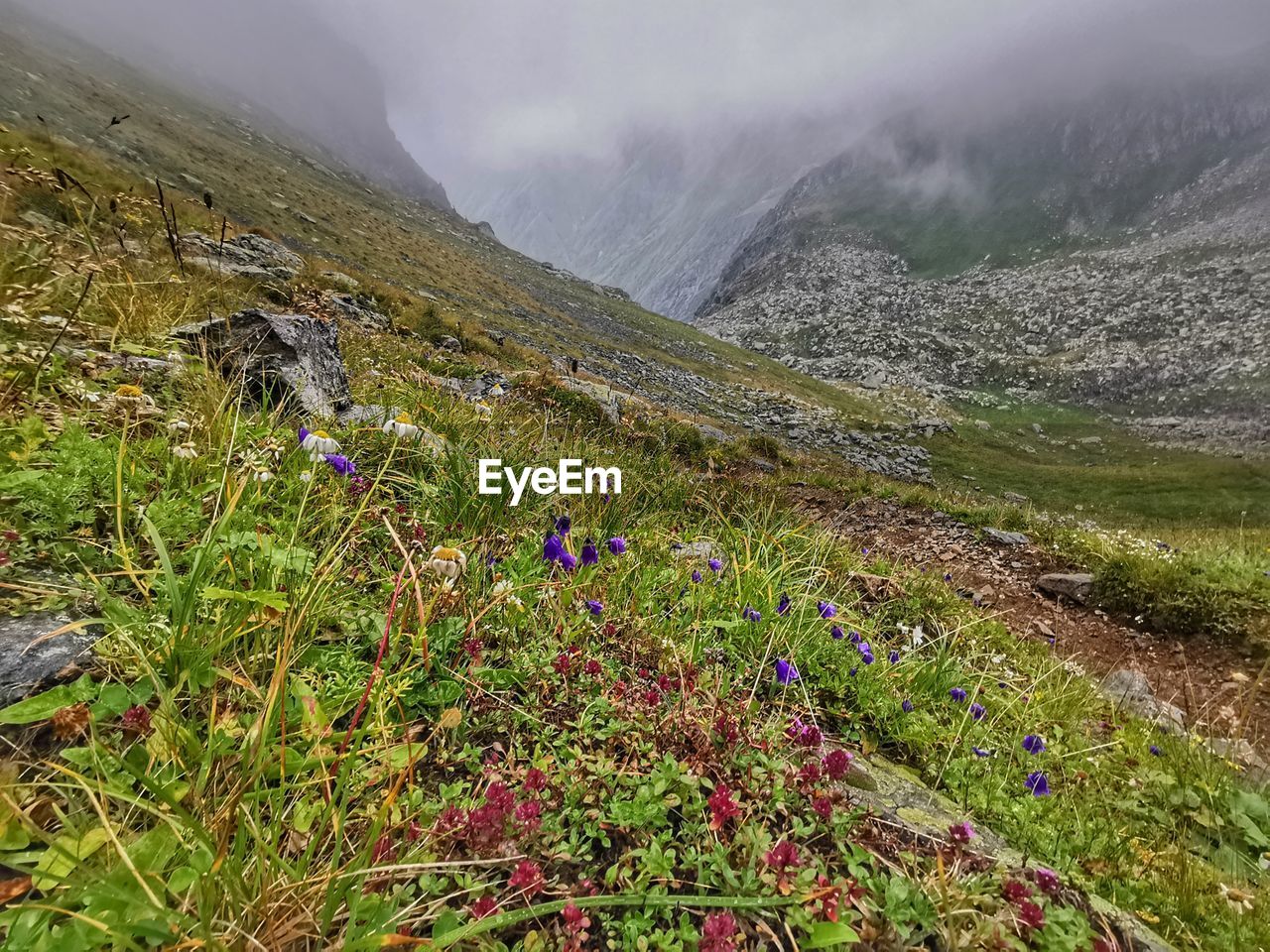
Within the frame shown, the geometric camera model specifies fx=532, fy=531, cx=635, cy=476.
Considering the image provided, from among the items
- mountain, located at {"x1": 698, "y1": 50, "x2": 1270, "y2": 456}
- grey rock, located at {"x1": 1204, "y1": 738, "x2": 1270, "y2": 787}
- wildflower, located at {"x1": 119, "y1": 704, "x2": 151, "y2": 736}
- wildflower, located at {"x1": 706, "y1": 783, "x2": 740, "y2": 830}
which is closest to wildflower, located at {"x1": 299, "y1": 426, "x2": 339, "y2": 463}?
wildflower, located at {"x1": 119, "y1": 704, "x2": 151, "y2": 736}

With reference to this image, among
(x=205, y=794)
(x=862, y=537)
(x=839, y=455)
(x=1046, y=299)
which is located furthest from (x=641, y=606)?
(x=1046, y=299)

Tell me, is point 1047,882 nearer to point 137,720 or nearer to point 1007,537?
point 137,720

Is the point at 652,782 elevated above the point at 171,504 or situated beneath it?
situated beneath

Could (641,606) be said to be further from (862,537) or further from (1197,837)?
(862,537)

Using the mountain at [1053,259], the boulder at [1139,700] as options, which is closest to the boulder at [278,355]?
the boulder at [1139,700]

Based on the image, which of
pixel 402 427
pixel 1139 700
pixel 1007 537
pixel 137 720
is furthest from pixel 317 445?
pixel 1007 537

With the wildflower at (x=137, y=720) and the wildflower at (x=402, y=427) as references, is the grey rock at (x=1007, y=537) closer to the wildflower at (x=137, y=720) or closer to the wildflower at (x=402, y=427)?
the wildflower at (x=402, y=427)
